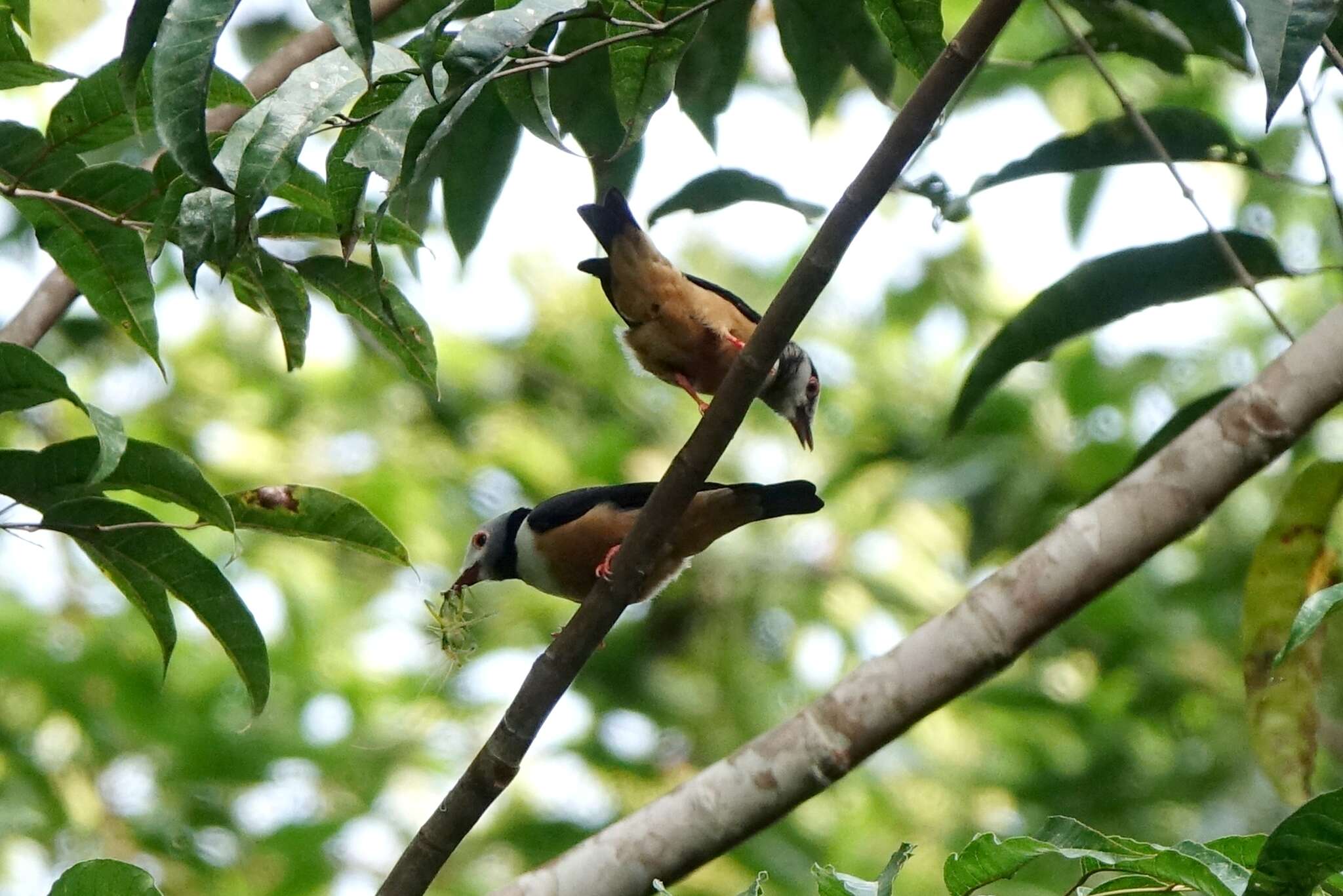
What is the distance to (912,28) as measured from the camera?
101 inches

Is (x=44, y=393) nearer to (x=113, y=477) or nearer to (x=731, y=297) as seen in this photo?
(x=113, y=477)

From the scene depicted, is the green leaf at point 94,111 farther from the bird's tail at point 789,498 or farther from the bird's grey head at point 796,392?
the bird's grey head at point 796,392

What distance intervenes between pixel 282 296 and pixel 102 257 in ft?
1.04

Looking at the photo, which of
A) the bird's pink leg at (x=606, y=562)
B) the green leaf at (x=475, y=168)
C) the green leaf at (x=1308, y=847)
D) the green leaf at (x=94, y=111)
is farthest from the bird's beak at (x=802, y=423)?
the green leaf at (x=1308, y=847)

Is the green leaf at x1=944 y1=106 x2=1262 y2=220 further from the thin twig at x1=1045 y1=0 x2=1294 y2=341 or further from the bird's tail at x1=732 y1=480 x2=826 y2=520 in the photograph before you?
the bird's tail at x1=732 y1=480 x2=826 y2=520

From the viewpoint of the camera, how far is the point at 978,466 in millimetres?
5398

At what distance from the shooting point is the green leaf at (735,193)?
2.92 meters

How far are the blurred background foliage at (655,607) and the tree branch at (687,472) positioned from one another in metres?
3.05

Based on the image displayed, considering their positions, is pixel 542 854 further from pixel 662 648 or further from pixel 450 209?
pixel 450 209

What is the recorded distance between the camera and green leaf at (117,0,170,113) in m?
1.81

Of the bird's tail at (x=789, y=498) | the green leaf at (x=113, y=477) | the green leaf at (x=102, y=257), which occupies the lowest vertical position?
the bird's tail at (x=789, y=498)

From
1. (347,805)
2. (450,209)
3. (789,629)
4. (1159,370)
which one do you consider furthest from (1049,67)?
(347,805)

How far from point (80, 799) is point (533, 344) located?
319 cm

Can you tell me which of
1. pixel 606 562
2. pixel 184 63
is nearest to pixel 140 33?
pixel 184 63
